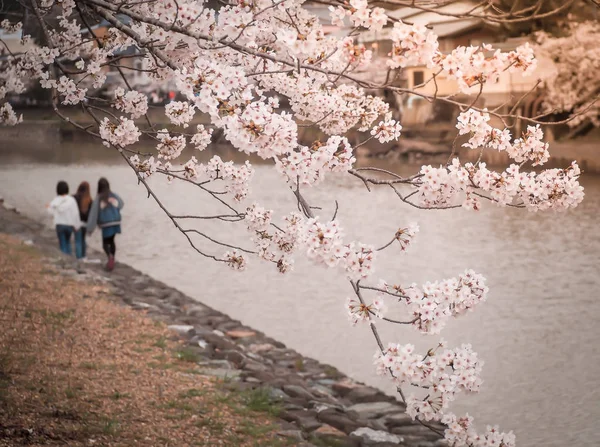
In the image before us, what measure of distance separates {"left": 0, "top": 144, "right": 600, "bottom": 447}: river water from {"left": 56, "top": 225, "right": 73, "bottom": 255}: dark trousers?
1.82 metres

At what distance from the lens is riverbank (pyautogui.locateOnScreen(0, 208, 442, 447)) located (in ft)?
24.3

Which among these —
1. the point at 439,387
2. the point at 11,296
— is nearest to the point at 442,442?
the point at 439,387

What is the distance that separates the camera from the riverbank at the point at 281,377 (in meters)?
7.40

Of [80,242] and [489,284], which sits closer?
[80,242]

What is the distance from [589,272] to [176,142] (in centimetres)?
1236

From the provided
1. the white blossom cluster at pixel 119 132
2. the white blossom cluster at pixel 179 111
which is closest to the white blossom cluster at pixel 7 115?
the white blossom cluster at pixel 119 132

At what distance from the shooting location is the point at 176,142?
244 inches

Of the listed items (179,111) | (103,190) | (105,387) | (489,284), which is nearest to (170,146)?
(179,111)

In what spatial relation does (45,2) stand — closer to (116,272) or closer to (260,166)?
(116,272)

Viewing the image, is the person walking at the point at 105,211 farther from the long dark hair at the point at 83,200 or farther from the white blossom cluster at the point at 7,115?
the white blossom cluster at the point at 7,115

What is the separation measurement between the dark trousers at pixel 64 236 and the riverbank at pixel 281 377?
5.16ft

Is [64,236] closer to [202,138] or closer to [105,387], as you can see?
[105,387]

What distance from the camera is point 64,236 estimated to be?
15164mm

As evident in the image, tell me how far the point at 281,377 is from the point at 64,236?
24.8 ft
